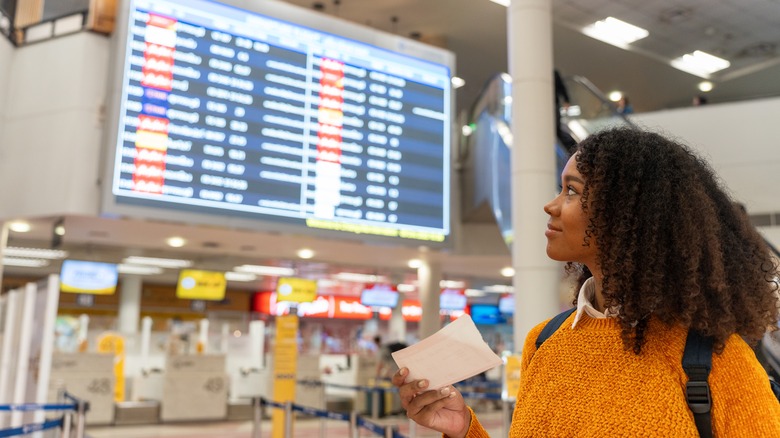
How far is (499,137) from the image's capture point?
9.49 meters

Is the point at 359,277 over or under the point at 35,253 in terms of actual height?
under

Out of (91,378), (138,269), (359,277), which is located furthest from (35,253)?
(359,277)

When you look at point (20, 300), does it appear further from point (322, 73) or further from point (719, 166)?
point (719, 166)

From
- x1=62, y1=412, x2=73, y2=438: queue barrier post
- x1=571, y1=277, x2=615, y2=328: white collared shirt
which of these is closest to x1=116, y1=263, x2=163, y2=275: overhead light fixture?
x1=62, y1=412, x2=73, y2=438: queue barrier post

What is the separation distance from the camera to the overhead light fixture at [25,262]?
18.9m

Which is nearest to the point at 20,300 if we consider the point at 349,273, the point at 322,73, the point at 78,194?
the point at 78,194

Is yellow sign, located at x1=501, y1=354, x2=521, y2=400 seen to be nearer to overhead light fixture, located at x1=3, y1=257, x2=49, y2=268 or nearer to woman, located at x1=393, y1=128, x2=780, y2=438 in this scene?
woman, located at x1=393, y1=128, x2=780, y2=438

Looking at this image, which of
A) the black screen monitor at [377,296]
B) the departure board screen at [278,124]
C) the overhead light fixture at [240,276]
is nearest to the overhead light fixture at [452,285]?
the black screen monitor at [377,296]

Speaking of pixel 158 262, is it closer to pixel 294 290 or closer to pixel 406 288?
pixel 294 290

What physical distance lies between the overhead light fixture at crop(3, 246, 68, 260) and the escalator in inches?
437

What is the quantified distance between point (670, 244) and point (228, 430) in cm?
1218

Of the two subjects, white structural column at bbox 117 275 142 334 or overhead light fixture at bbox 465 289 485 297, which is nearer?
white structural column at bbox 117 275 142 334

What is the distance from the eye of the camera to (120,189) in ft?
23.3

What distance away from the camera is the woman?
1209 millimetres
